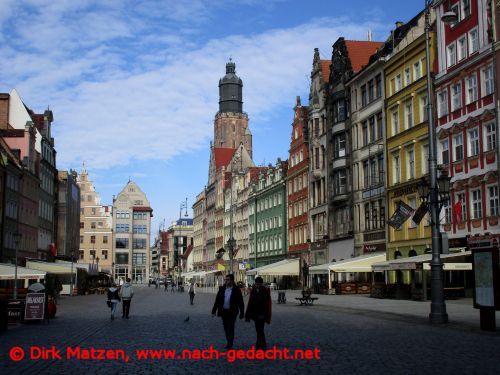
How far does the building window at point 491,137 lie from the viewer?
38.0 m

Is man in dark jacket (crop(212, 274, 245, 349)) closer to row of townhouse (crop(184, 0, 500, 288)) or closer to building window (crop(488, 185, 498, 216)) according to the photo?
row of townhouse (crop(184, 0, 500, 288))

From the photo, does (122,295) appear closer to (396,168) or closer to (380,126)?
(396,168)

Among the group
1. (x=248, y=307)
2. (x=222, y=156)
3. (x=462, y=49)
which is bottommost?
(x=248, y=307)

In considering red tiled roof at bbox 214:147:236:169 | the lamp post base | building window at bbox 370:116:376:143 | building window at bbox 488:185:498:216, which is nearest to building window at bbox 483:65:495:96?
building window at bbox 488:185:498:216

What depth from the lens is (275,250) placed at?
8856 centimetres

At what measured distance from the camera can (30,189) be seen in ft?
217

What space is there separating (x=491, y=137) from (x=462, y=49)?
679 cm

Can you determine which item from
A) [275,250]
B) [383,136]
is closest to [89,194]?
[275,250]

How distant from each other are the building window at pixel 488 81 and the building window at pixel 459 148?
378 cm

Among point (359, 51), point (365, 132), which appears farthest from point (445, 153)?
point (359, 51)

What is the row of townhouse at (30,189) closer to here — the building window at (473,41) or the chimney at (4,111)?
the chimney at (4,111)

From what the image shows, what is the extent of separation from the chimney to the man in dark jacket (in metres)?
57.8

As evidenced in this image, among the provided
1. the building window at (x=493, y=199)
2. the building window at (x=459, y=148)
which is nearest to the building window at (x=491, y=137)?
the building window at (x=493, y=199)

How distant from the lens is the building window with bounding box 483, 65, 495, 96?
3844 cm
